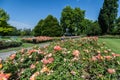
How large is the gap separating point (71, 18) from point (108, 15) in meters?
21.8

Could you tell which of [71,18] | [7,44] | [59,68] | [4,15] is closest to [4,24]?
[4,15]

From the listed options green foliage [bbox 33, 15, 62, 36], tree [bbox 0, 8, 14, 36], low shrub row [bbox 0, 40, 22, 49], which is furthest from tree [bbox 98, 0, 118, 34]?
low shrub row [bbox 0, 40, 22, 49]

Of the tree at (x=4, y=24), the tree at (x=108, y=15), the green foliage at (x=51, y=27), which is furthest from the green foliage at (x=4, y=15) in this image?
the tree at (x=108, y=15)

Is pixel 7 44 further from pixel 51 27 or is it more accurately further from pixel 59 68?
pixel 51 27

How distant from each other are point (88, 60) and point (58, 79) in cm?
217

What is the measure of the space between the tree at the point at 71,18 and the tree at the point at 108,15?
19.7 m

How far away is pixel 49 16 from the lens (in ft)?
248

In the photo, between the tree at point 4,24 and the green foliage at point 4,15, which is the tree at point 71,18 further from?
the tree at point 4,24

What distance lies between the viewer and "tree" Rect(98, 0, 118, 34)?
63969mm

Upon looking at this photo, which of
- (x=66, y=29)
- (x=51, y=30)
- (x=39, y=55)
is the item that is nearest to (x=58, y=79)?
(x=39, y=55)

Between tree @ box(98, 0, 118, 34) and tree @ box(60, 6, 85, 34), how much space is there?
19.7 meters

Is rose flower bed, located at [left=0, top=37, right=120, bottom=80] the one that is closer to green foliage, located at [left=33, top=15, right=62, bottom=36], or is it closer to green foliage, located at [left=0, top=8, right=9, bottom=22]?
green foliage, located at [left=33, top=15, right=62, bottom=36]

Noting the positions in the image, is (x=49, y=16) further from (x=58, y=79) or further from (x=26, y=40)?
(x=58, y=79)

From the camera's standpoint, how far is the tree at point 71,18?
84312 millimetres
